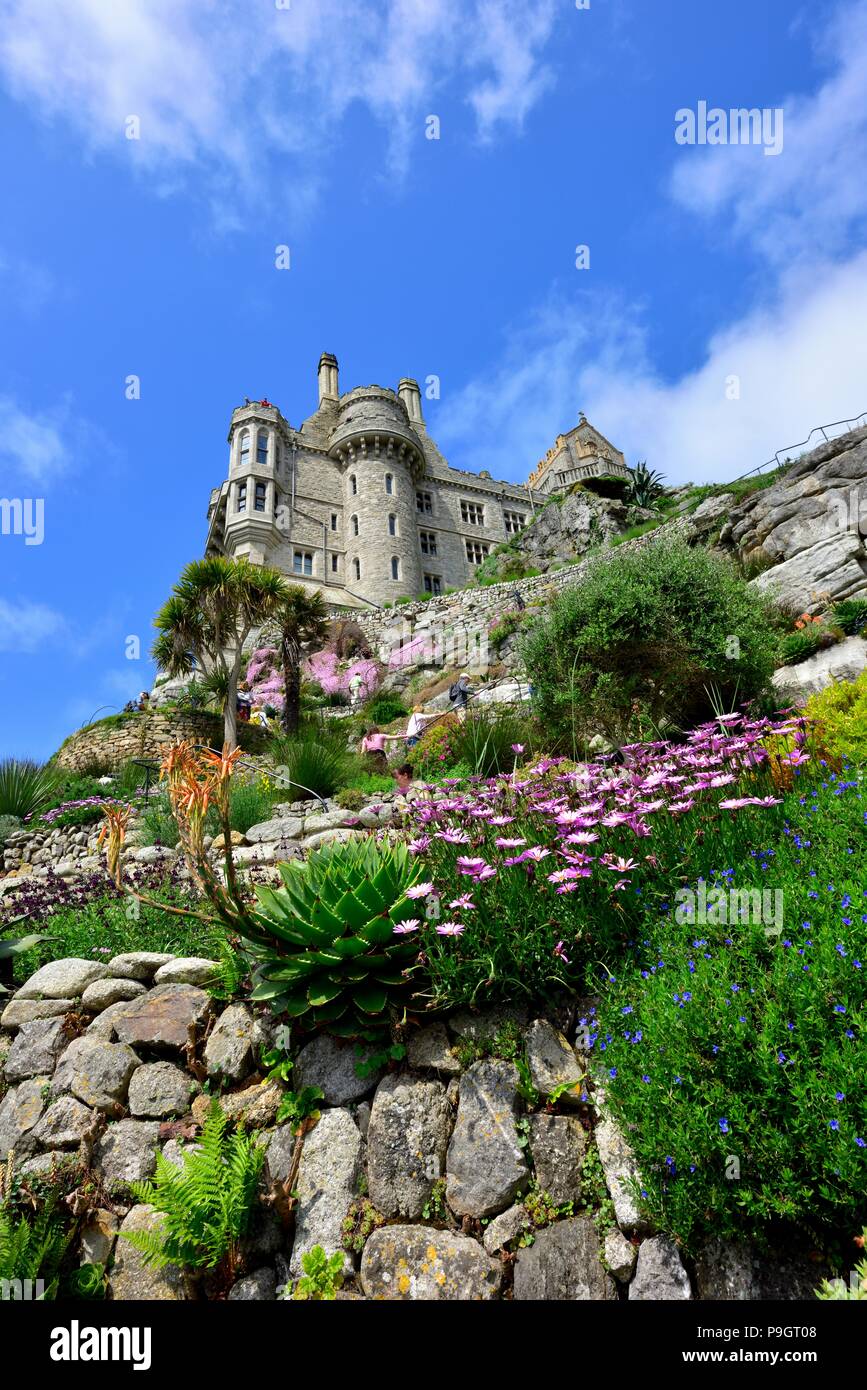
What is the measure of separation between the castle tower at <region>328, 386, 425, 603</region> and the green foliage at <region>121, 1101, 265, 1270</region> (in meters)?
37.4

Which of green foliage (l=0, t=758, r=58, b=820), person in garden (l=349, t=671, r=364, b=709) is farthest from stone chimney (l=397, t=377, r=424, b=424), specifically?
green foliage (l=0, t=758, r=58, b=820)

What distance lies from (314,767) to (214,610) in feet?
27.3

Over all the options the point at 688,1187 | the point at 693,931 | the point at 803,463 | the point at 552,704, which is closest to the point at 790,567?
the point at 803,463

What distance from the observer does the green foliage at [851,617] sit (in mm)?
11195

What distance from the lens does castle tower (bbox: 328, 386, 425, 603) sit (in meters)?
40.9

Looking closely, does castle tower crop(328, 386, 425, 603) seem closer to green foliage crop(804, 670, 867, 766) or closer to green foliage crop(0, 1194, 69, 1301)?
green foliage crop(804, 670, 867, 766)

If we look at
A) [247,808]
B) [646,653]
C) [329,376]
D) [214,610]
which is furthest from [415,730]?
[329,376]

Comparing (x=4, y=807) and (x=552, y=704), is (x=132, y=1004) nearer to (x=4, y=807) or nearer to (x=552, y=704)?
(x=552, y=704)

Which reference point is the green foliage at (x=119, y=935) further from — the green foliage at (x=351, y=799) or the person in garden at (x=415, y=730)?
the person in garden at (x=415, y=730)

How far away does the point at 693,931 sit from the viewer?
331 centimetres

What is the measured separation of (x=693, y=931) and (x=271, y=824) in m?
6.15

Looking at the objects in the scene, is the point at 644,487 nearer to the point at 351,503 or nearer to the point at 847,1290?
the point at 351,503

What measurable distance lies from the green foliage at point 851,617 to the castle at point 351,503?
92.1 ft
